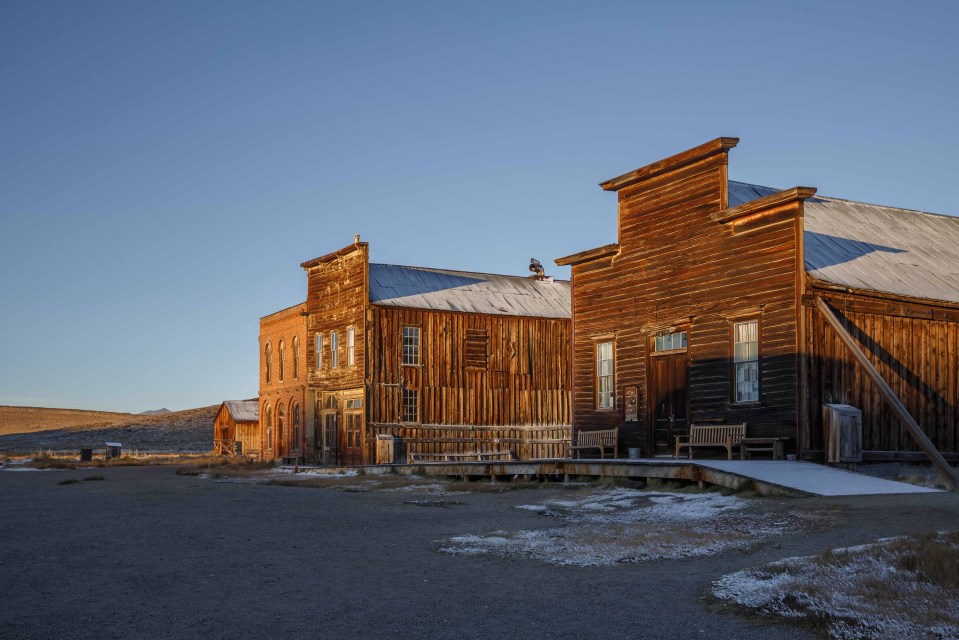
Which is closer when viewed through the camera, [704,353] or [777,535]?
[777,535]

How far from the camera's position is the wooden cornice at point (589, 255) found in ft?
80.4

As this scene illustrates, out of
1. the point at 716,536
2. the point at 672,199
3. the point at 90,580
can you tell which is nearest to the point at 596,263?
the point at 672,199

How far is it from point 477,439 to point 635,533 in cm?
2441

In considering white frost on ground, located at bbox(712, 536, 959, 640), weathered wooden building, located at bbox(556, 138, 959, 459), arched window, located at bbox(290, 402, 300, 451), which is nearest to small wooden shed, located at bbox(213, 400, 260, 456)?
arched window, located at bbox(290, 402, 300, 451)

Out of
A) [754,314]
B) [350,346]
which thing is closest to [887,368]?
[754,314]

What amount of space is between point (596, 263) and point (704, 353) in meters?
4.66

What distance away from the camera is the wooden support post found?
15938mm

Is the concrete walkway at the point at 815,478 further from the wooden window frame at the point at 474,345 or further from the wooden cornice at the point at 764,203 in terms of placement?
the wooden window frame at the point at 474,345

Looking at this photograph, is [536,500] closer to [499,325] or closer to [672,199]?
[672,199]

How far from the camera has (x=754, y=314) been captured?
20312 millimetres

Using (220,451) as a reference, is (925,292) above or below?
above

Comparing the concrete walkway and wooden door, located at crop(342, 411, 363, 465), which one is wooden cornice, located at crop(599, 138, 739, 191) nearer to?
the concrete walkway

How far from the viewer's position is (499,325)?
3725cm

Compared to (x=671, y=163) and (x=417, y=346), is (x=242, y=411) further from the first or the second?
(x=671, y=163)
